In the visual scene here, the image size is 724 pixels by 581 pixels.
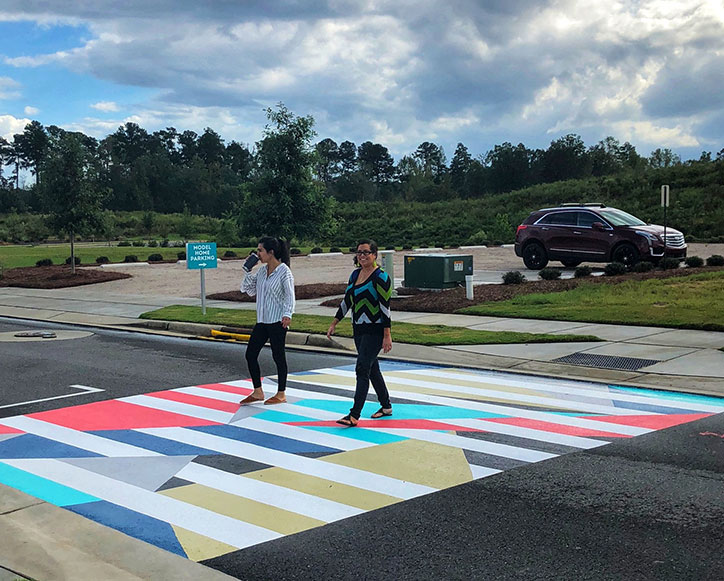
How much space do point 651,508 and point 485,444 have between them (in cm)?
208

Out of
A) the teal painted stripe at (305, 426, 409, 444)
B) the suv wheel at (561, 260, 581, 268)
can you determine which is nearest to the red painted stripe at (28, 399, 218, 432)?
the teal painted stripe at (305, 426, 409, 444)

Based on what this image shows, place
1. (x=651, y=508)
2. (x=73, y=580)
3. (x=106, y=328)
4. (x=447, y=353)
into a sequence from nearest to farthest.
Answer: (x=73, y=580)
(x=651, y=508)
(x=447, y=353)
(x=106, y=328)

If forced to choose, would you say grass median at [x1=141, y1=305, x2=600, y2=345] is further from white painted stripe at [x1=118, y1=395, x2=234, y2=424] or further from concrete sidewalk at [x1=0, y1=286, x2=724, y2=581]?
white painted stripe at [x1=118, y1=395, x2=234, y2=424]

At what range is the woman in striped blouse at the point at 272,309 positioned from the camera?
9.64 metres

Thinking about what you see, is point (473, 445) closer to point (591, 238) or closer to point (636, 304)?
point (636, 304)

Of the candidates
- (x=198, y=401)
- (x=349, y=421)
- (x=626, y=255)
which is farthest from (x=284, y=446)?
(x=626, y=255)

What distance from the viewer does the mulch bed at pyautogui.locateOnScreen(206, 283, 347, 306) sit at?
22.0 meters

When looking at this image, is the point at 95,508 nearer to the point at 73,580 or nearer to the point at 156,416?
the point at 73,580

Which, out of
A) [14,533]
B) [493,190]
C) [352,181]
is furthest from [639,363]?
[352,181]

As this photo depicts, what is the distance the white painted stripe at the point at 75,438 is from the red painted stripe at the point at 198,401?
63.6 inches

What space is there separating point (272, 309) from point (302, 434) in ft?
6.30

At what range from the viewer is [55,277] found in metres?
29.2

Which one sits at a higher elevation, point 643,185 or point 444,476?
point 643,185

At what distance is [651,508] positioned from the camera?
5887mm
